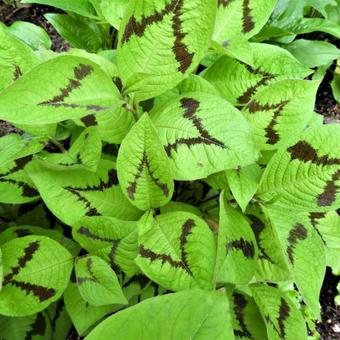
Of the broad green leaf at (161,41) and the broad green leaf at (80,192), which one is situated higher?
the broad green leaf at (161,41)

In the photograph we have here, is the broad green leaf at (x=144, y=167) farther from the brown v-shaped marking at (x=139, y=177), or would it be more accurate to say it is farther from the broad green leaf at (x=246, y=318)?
the broad green leaf at (x=246, y=318)

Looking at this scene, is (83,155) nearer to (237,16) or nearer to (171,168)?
(171,168)

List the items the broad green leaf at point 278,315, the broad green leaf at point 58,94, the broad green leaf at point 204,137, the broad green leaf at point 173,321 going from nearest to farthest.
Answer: the broad green leaf at point 173,321
the broad green leaf at point 58,94
the broad green leaf at point 204,137
the broad green leaf at point 278,315

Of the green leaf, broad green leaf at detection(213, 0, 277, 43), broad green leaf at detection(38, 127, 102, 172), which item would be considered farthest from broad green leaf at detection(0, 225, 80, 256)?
the green leaf

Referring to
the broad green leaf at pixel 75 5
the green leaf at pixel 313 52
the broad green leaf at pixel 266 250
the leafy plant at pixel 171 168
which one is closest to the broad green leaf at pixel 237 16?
the leafy plant at pixel 171 168

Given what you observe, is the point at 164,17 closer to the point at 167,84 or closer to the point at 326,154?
the point at 167,84

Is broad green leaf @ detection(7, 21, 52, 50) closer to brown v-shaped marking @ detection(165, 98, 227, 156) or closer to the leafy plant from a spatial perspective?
the leafy plant
